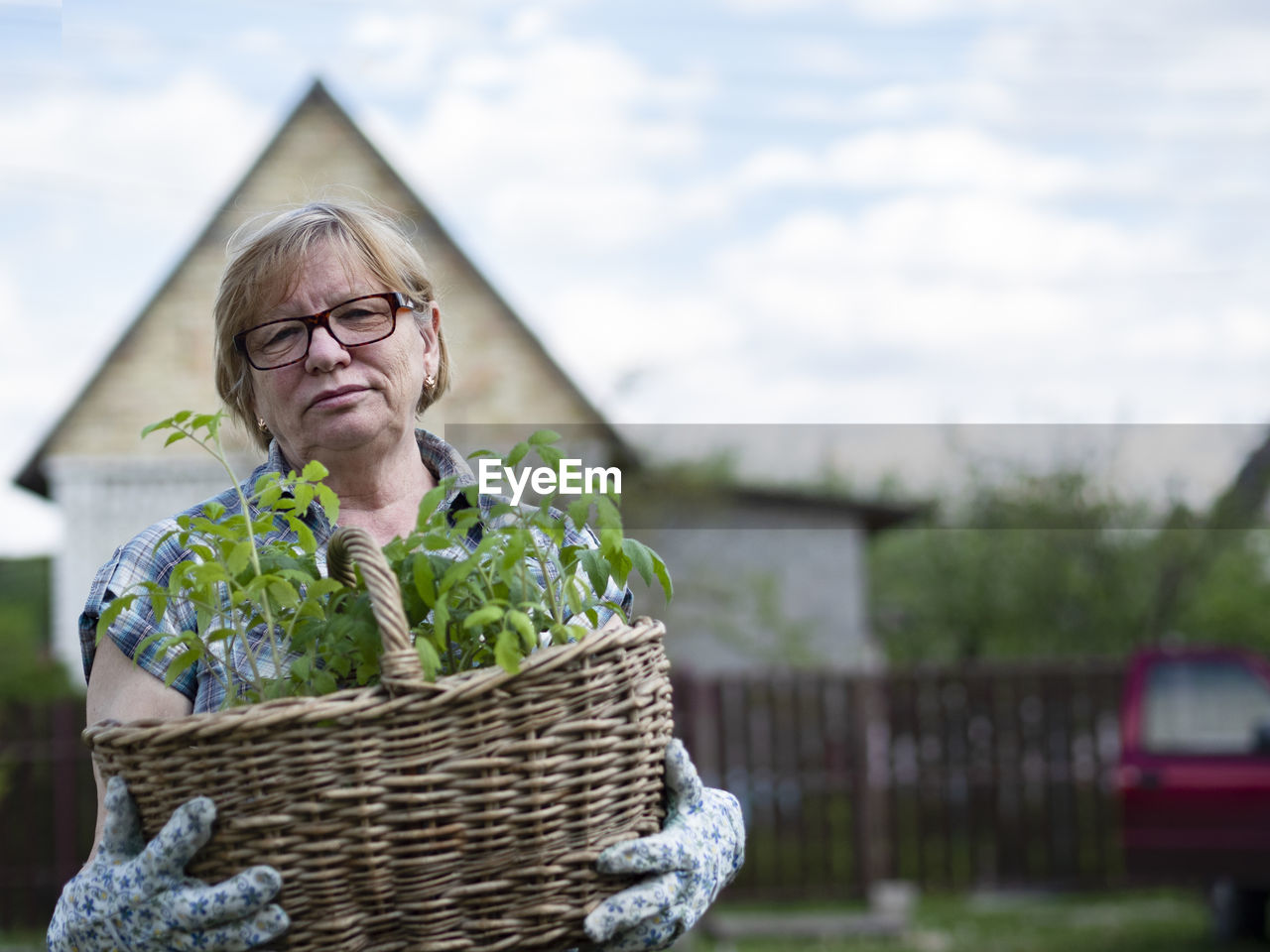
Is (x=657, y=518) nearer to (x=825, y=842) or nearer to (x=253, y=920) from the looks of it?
(x=825, y=842)

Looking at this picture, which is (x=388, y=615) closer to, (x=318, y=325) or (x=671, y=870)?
(x=671, y=870)

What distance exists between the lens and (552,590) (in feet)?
4.84

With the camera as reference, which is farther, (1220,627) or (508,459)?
(1220,627)

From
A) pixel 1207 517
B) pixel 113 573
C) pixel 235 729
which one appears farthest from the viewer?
pixel 1207 517

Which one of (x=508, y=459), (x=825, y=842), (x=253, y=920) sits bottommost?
(x=825, y=842)

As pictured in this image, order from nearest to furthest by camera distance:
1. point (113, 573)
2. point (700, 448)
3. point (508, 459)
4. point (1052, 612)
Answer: point (508, 459)
point (113, 573)
point (700, 448)
point (1052, 612)

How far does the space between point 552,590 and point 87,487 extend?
38.9ft

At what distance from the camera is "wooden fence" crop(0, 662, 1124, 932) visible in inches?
390

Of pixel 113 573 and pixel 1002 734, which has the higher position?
pixel 113 573

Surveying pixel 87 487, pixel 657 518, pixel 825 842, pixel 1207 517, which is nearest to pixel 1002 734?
pixel 825 842

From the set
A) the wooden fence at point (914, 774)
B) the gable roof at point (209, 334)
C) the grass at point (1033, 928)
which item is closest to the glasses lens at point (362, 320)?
the grass at point (1033, 928)

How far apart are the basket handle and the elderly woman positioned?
0.21 m

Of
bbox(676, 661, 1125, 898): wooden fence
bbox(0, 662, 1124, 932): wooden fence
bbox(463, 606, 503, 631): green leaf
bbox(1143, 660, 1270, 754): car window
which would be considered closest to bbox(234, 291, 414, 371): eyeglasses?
bbox(463, 606, 503, 631): green leaf

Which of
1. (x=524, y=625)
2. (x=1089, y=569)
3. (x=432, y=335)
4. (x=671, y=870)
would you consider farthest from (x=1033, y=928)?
(x=1089, y=569)
